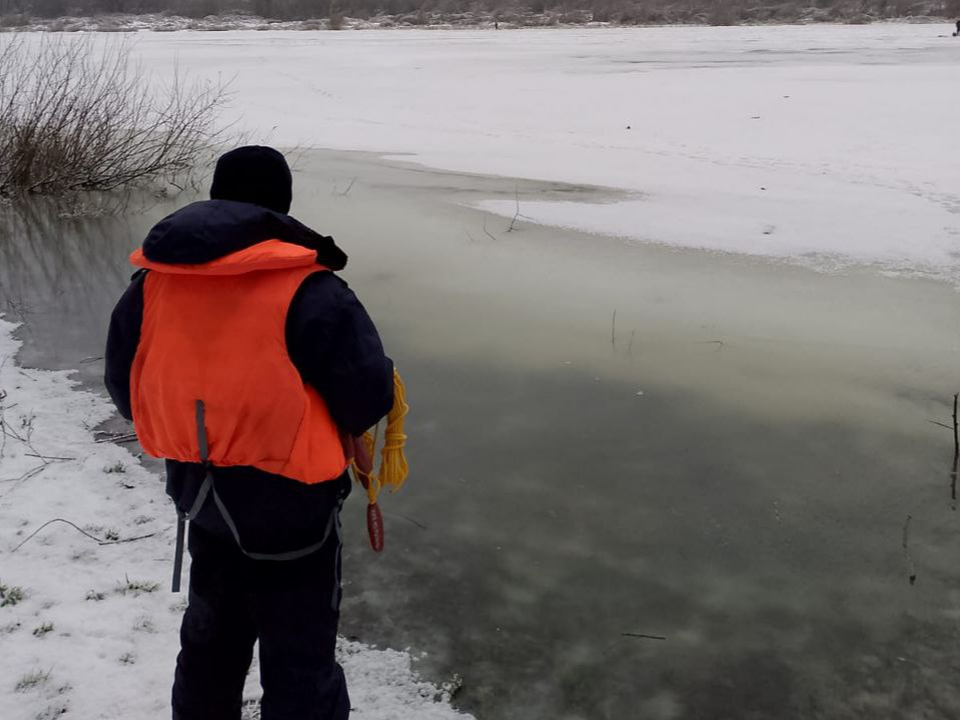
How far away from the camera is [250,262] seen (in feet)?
5.72

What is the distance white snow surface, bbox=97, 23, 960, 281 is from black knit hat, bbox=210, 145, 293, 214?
6009 mm

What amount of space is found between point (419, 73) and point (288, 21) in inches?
1341

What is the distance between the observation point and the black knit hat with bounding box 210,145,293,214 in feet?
6.38

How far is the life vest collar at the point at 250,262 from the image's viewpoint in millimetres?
1743

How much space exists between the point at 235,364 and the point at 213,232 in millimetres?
267

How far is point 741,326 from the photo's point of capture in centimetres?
583

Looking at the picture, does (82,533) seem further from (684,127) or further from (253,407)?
(684,127)

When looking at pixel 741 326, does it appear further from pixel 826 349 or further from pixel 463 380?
pixel 463 380

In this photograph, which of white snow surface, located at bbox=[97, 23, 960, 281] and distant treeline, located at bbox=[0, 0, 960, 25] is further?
distant treeline, located at bbox=[0, 0, 960, 25]

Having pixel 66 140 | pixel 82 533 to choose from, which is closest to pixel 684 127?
pixel 66 140

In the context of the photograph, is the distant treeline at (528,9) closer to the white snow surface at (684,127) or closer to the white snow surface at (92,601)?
the white snow surface at (684,127)

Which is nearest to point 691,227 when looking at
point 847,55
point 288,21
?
point 847,55

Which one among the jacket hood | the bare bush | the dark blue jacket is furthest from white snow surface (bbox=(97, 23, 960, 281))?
the jacket hood

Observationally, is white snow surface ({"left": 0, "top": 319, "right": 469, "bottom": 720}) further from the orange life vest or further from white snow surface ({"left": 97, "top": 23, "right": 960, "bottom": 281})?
white snow surface ({"left": 97, "top": 23, "right": 960, "bottom": 281})
